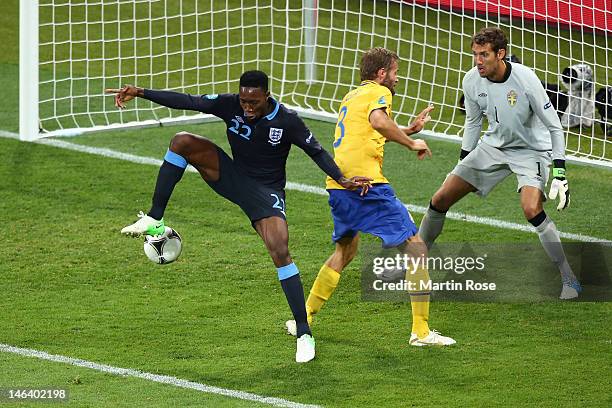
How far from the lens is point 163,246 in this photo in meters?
8.19

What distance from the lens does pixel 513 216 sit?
431 inches

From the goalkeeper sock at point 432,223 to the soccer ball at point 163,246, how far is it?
1.93 meters

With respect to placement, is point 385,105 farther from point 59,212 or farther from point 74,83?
point 74,83

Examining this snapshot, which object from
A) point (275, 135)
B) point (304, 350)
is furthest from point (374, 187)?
point (304, 350)

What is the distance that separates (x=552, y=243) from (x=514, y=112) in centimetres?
95

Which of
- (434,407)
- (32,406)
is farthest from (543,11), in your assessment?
(32,406)

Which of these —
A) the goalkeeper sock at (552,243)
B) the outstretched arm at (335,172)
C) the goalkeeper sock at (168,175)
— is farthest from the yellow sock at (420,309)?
the goalkeeper sock at (168,175)

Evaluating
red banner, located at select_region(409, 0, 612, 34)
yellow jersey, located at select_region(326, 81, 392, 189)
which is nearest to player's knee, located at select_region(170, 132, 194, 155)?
yellow jersey, located at select_region(326, 81, 392, 189)

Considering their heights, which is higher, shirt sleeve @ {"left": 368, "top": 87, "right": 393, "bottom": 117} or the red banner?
the red banner

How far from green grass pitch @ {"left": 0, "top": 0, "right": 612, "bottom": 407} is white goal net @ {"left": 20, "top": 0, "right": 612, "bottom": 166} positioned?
1.08m

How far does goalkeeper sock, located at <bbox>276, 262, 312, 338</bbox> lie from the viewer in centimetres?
775

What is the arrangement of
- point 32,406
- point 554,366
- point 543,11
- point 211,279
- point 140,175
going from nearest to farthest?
point 32,406
point 554,366
point 211,279
point 140,175
point 543,11

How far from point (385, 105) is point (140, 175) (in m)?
4.62

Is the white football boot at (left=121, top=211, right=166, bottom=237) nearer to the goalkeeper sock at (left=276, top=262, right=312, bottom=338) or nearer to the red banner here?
the goalkeeper sock at (left=276, top=262, right=312, bottom=338)
